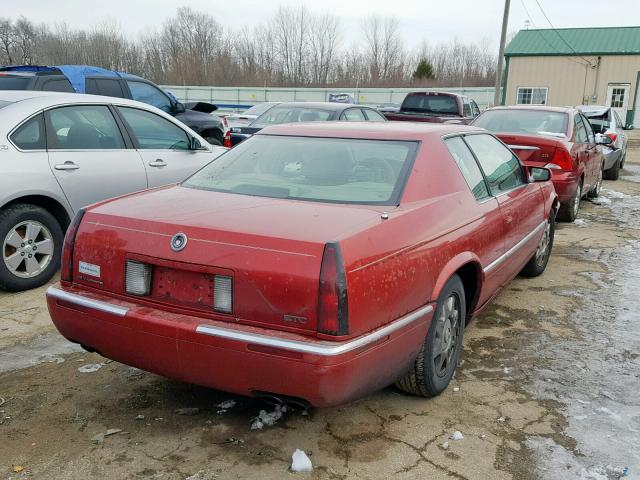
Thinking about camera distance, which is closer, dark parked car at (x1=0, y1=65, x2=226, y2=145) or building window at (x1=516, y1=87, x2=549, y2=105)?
dark parked car at (x1=0, y1=65, x2=226, y2=145)

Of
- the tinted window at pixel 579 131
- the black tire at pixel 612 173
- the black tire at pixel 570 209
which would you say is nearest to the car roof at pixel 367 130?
the black tire at pixel 570 209

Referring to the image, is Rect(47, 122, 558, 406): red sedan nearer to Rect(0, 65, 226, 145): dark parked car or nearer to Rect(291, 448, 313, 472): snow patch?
Rect(291, 448, 313, 472): snow patch

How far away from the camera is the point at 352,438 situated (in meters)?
2.91

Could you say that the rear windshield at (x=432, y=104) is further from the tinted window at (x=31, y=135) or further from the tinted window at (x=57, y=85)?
the tinted window at (x=31, y=135)

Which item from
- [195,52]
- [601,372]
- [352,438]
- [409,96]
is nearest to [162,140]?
[352,438]

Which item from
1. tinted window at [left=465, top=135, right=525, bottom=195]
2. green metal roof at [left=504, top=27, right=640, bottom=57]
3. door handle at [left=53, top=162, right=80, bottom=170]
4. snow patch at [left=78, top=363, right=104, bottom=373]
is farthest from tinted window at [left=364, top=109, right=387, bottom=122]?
green metal roof at [left=504, top=27, right=640, bottom=57]

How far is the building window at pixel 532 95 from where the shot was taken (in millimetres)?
36312

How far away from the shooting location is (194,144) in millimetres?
6277

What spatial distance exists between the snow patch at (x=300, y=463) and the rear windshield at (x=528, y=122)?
636cm

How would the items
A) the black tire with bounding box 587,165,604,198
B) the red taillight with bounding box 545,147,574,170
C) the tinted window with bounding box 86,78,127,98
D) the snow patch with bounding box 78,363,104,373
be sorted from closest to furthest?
the snow patch with bounding box 78,363,104,373, the red taillight with bounding box 545,147,574,170, the tinted window with bounding box 86,78,127,98, the black tire with bounding box 587,165,604,198

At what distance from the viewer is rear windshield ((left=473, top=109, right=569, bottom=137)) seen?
7938 mm

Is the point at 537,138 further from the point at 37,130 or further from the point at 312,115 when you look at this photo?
the point at 37,130

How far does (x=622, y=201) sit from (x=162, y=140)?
27.5 ft

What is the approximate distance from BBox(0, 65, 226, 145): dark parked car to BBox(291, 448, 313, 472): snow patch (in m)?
7.01
